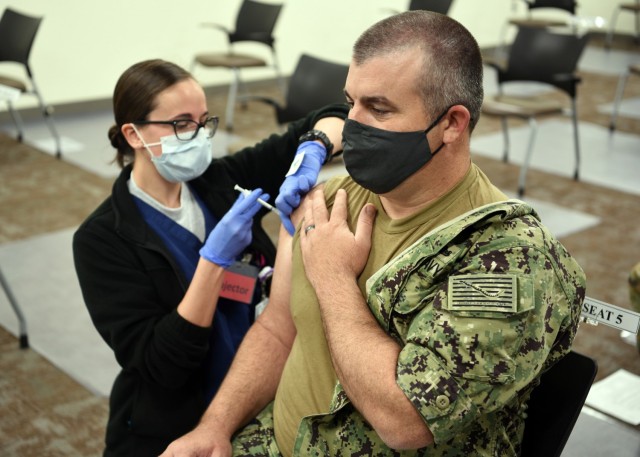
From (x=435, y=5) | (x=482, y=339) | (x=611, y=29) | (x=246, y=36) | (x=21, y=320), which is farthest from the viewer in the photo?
(x=611, y=29)

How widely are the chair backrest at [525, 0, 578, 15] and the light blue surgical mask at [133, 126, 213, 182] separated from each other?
7503 millimetres

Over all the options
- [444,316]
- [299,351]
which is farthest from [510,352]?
[299,351]

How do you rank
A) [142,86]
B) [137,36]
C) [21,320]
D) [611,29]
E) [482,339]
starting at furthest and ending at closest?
[611,29] < [137,36] < [21,320] < [142,86] < [482,339]

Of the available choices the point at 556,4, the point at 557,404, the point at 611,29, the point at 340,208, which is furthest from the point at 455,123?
the point at 611,29

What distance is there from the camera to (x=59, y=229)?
4102 millimetres

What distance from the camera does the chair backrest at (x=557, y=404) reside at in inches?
51.8

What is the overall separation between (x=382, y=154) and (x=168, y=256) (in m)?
0.59

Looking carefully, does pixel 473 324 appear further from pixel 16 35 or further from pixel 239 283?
pixel 16 35

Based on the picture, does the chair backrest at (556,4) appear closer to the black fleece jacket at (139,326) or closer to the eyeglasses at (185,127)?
the eyeglasses at (185,127)

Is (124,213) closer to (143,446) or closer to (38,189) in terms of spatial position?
(143,446)

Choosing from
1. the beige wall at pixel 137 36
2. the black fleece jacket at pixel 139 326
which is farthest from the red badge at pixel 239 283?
the beige wall at pixel 137 36

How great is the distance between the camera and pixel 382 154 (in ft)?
4.43

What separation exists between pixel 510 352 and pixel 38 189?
4.04 metres

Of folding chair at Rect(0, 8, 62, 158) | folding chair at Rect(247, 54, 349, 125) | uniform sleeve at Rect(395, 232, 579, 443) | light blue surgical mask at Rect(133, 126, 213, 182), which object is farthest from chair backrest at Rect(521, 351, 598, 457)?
folding chair at Rect(0, 8, 62, 158)
